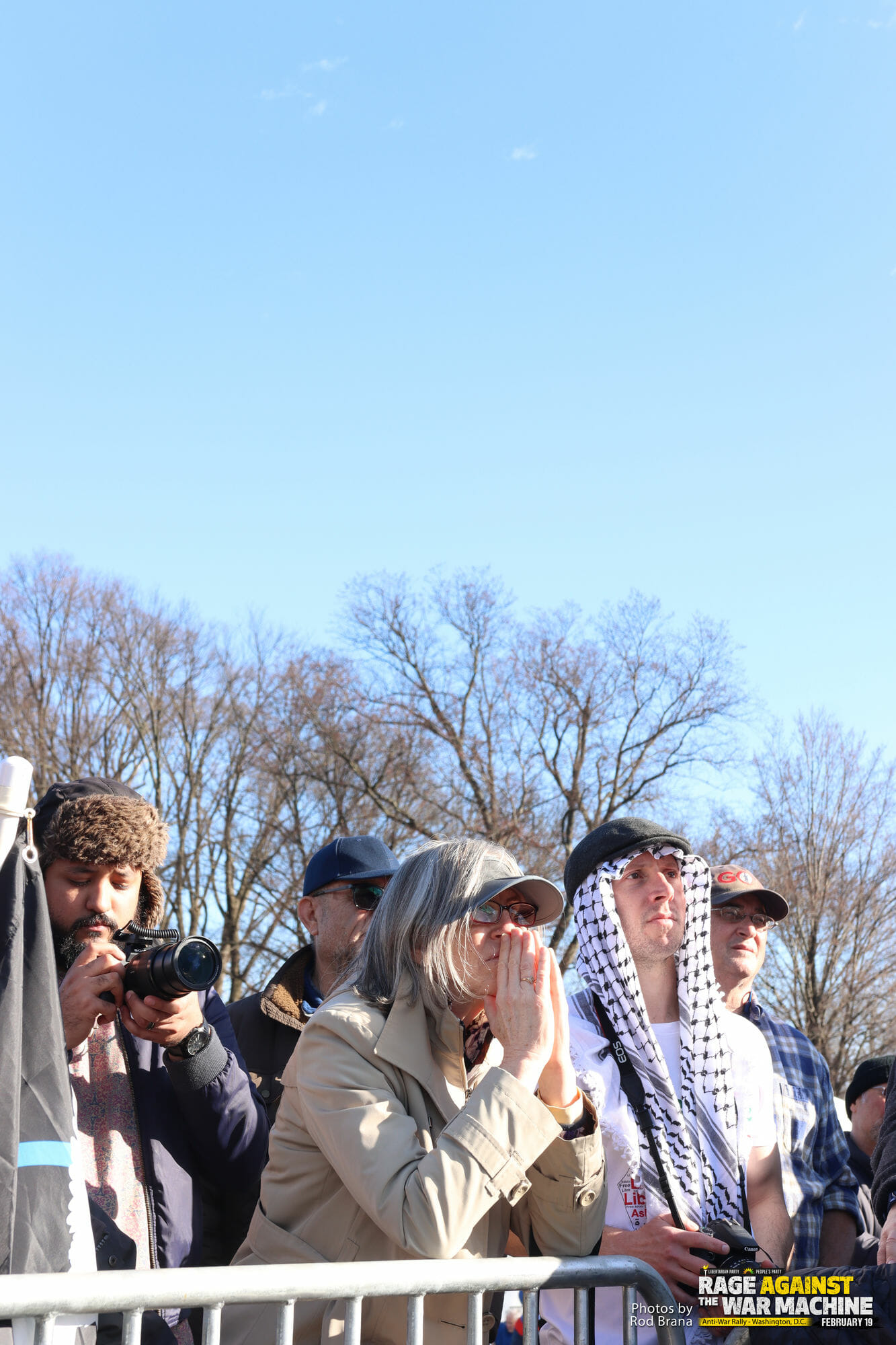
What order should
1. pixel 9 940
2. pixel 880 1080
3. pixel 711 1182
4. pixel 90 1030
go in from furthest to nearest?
pixel 880 1080, pixel 711 1182, pixel 90 1030, pixel 9 940

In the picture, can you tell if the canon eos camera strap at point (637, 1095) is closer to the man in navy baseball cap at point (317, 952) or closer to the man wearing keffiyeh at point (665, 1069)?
the man wearing keffiyeh at point (665, 1069)

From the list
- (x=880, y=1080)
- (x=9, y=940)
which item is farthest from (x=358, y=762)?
(x=9, y=940)

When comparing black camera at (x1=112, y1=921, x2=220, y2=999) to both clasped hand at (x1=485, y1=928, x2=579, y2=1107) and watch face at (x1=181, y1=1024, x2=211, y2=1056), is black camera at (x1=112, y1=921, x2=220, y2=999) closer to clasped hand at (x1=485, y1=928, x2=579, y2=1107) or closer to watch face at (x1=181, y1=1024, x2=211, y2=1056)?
watch face at (x1=181, y1=1024, x2=211, y2=1056)

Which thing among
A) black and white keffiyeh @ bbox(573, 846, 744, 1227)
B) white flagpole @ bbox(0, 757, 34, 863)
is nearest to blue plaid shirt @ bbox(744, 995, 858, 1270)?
black and white keffiyeh @ bbox(573, 846, 744, 1227)

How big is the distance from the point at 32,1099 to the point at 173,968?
707 mm

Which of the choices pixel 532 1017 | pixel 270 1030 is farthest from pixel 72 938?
pixel 270 1030

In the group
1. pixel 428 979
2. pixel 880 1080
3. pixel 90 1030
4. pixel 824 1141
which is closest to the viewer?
pixel 428 979

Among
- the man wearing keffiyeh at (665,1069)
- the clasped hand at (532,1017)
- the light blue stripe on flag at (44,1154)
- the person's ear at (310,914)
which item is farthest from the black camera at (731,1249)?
the person's ear at (310,914)

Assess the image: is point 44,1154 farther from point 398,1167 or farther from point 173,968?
point 173,968

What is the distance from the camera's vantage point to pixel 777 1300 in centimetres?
252

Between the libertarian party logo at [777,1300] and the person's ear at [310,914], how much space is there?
7.10ft

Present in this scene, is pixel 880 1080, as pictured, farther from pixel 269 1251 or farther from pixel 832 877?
pixel 832 877

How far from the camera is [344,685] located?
2348 centimetres

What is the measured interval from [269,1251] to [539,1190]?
0.59 metres
